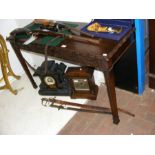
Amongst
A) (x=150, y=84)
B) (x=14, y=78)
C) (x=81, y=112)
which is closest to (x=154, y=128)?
(x=150, y=84)

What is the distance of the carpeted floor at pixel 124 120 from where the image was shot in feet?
6.91

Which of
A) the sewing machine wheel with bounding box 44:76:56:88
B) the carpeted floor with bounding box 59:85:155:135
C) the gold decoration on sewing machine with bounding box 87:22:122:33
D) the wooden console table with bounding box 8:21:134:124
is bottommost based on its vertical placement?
the carpeted floor with bounding box 59:85:155:135

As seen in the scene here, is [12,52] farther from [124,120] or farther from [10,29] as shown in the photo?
[124,120]

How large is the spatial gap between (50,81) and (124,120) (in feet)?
3.07

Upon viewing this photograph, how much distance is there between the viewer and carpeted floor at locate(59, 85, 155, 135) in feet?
6.91

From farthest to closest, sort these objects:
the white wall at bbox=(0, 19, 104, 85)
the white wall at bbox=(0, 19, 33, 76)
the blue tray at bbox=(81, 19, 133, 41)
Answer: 1. the white wall at bbox=(0, 19, 33, 76)
2. the white wall at bbox=(0, 19, 104, 85)
3. the blue tray at bbox=(81, 19, 133, 41)

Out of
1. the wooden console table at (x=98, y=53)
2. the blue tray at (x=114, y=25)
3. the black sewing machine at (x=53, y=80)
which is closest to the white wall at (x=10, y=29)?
the black sewing machine at (x=53, y=80)

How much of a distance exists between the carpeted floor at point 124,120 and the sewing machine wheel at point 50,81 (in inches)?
18.5

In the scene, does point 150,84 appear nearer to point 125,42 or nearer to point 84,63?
point 125,42

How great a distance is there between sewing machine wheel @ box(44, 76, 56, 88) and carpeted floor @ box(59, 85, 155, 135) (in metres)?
0.47

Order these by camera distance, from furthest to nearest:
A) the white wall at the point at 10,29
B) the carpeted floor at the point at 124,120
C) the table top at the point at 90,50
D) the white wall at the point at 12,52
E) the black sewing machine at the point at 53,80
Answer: the white wall at the point at 10,29 → the white wall at the point at 12,52 → the black sewing machine at the point at 53,80 → the carpeted floor at the point at 124,120 → the table top at the point at 90,50

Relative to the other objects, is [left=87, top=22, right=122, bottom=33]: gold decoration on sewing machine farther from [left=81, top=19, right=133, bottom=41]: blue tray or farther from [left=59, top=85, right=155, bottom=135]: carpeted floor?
[left=59, top=85, right=155, bottom=135]: carpeted floor

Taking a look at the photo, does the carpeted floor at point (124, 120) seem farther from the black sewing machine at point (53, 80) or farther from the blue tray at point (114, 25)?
the blue tray at point (114, 25)

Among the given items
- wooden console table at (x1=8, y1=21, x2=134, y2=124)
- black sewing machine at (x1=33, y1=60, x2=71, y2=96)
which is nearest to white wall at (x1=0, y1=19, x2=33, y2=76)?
black sewing machine at (x1=33, y1=60, x2=71, y2=96)
